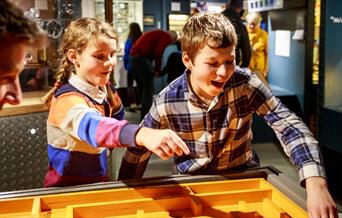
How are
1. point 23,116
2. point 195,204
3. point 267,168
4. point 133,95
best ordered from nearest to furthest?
point 195,204 < point 267,168 < point 23,116 < point 133,95

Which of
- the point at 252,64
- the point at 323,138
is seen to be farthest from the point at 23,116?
the point at 252,64

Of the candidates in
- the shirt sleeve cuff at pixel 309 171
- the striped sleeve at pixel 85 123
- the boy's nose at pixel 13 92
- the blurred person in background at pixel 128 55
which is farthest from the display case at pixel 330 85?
the blurred person in background at pixel 128 55

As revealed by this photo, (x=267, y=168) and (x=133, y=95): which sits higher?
(x=267, y=168)

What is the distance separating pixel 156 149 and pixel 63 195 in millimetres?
354

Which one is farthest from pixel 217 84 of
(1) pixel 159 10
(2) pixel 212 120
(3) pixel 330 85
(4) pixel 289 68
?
(1) pixel 159 10

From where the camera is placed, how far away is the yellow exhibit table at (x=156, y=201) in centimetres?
125

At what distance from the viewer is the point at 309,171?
1.32m

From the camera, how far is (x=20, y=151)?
2.54 m

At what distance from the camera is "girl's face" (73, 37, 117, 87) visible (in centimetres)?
167

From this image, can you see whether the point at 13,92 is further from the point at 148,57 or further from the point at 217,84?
the point at 148,57

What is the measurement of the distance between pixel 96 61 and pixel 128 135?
56cm

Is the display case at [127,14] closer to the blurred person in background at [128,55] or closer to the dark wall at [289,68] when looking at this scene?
the blurred person in background at [128,55]

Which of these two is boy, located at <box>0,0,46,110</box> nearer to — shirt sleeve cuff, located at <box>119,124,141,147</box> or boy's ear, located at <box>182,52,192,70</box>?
shirt sleeve cuff, located at <box>119,124,141,147</box>

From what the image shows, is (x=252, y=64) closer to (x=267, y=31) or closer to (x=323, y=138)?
(x=267, y=31)
